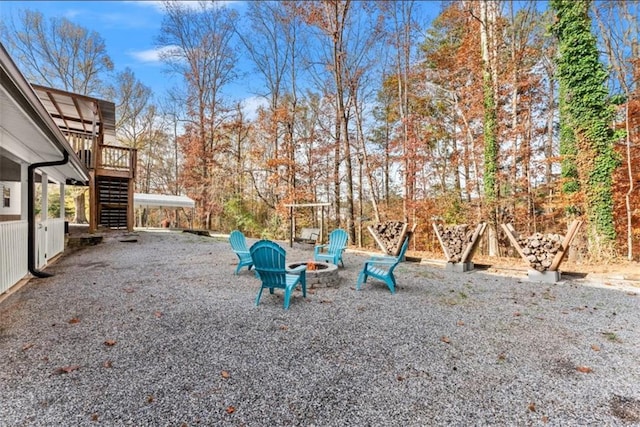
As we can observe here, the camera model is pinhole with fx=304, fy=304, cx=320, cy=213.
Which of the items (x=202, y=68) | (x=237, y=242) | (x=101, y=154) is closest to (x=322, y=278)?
(x=237, y=242)

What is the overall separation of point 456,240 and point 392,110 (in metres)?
9.02

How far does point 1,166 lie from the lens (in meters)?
7.05

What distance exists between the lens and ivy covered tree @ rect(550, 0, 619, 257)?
779cm

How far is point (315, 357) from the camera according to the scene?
8.64 ft

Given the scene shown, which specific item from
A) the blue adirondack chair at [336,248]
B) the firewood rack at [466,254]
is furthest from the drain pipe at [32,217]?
the firewood rack at [466,254]

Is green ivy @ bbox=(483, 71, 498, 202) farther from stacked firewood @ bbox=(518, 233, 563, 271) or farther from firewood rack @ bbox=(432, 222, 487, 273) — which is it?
stacked firewood @ bbox=(518, 233, 563, 271)

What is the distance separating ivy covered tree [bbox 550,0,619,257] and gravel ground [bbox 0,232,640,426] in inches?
157

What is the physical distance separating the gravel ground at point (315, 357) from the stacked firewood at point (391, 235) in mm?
2735

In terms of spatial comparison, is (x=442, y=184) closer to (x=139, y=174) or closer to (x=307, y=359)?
(x=307, y=359)

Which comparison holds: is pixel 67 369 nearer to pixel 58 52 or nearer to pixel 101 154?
pixel 101 154

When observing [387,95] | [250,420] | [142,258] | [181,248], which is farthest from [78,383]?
[387,95]

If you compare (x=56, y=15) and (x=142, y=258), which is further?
(x=56, y=15)

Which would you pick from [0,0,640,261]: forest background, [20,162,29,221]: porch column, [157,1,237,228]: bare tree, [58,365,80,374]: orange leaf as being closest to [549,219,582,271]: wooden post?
[0,0,640,261]: forest background

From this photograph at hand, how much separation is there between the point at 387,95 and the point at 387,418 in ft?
46.7
